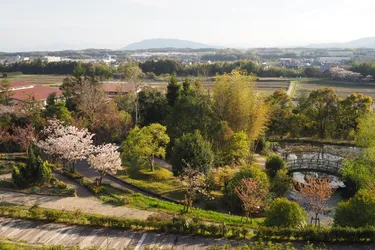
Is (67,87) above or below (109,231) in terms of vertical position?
above

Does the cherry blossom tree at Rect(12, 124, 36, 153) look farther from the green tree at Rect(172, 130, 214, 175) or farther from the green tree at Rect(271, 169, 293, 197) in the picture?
the green tree at Rect(271, 169, 293, 197)

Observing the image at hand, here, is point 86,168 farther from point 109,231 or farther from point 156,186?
point 109,231

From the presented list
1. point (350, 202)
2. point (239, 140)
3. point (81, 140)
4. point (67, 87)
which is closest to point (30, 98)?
point (67, 87)

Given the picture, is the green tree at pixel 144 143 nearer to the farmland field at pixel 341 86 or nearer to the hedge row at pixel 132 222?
the hedge row at pixel 132 222

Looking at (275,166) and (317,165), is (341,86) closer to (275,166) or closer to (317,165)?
(317,165)

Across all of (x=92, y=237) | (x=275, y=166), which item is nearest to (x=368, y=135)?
(x=275, y=166)

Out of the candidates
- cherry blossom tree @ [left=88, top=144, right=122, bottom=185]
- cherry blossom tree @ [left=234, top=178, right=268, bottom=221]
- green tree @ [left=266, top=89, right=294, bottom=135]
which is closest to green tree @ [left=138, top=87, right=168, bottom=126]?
green tree @ [left=266, top=89, right=294, bottom=135]
